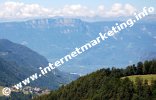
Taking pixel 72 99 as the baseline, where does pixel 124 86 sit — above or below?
above

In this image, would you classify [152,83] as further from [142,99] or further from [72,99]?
[72,99]

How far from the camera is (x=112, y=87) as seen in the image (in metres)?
144

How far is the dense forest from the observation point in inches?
5153

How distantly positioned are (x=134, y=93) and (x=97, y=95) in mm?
18451

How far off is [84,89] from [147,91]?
38.5 meters

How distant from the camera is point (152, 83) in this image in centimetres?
13425

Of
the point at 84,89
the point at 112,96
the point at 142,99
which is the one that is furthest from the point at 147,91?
the point at 84,89

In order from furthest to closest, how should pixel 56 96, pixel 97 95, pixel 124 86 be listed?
pixel 56 96
pixel 97 95
pixel 124 86

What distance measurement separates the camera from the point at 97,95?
147 m

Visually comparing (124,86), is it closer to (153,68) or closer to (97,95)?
(97,95)

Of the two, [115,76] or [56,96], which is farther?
[56,96]

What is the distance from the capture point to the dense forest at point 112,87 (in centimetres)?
13088

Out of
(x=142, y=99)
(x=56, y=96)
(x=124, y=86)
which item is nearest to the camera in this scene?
(x=142, y=99)

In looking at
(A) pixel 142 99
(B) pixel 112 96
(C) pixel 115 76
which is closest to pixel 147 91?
(A) pixel 142 99
